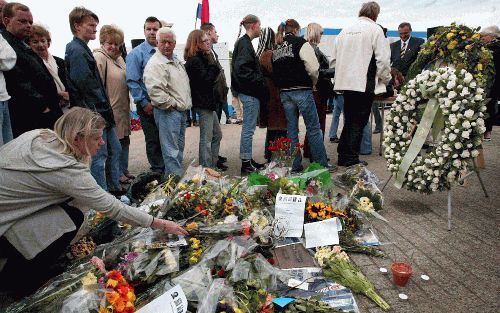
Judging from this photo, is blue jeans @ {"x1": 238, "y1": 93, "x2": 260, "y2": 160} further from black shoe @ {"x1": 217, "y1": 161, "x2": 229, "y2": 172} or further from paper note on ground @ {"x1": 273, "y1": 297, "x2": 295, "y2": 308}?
paper note on ground @ {"x1": 273, "y1": 297, "x2": 295, "y2": 308}

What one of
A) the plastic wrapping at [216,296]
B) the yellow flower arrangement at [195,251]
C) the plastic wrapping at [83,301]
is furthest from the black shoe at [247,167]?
the plastic wrapping at [83,301]

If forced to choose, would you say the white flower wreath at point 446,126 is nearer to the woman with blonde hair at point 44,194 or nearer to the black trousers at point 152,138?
the woman with blonde hair at point 44,194

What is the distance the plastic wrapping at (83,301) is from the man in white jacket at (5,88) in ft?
6.03

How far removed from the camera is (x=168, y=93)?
4246 millimetres

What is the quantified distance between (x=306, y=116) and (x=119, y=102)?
2.39m

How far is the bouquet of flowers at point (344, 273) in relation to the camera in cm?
240

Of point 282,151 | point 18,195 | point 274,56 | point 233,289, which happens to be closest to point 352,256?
point 233,289

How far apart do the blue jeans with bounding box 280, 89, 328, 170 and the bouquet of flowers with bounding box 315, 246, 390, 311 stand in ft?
7.41

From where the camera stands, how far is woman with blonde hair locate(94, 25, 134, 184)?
446 centimetres

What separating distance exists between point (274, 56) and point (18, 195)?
3.42 meters

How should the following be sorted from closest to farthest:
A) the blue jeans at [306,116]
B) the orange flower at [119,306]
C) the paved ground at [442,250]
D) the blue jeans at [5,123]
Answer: the orange flower at [119,306] → the paved ground at [442,250] → the blue jeans at [5,123] → the blue jeans at [306,116]

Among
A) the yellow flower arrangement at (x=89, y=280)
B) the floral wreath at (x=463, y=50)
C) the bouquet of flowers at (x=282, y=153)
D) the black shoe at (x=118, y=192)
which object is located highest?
the floral wreath at (x=463, y=50)

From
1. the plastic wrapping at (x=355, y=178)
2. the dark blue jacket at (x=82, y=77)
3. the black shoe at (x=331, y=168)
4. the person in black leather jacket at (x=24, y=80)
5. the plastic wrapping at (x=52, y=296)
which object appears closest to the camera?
the plastic wrapping at (x=52, y=296)

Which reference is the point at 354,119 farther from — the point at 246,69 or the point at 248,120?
the point at 246,69
